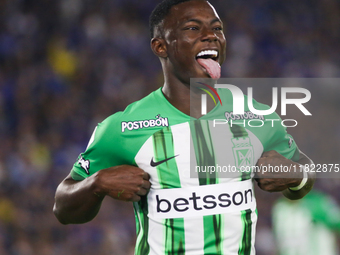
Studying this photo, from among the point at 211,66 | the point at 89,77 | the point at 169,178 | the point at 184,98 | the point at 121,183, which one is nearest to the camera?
the point at 121,183

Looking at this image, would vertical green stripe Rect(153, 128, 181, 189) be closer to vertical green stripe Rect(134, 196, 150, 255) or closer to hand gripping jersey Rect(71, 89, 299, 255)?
hand gripping jersey Rect(71, 89, 299, 255)

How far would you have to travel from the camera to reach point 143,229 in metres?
2.70

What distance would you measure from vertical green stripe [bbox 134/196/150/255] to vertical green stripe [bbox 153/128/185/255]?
133 mm

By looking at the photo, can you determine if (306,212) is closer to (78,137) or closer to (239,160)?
(239,160)

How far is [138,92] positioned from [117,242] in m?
2.81

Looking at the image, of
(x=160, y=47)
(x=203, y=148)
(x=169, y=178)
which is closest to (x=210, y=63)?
(x=160, y=47)

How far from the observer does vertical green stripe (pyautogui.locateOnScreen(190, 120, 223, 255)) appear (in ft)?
8.41

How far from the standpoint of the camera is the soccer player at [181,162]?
257 cm

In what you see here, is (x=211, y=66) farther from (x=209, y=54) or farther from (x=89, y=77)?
(x=89, y=77)

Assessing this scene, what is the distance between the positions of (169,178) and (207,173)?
0.70 ft

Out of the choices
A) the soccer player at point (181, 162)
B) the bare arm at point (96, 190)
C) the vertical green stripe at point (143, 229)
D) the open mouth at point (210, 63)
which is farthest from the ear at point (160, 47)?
the vertical green stripe at point (143, 229)

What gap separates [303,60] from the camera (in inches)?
345

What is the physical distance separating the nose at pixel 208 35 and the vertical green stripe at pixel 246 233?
3.33ft

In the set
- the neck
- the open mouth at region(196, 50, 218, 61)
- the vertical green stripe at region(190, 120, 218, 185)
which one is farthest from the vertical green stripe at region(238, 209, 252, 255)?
the open mouth at region(196, 50, 218, 61)
